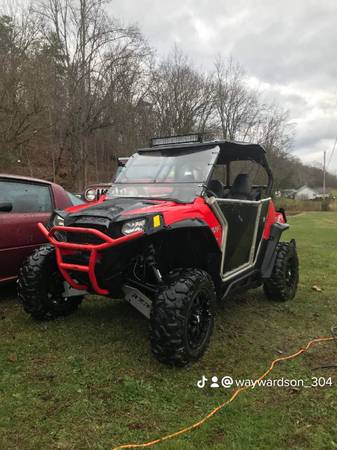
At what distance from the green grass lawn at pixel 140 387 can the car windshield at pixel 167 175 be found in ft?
4.92

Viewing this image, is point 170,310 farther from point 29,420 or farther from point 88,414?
point 29,420

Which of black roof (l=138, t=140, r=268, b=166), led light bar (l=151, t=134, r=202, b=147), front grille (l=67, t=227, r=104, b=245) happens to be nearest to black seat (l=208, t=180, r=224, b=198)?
black roof (l=138, t=140, r=268, b=166)

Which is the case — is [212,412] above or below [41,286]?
below

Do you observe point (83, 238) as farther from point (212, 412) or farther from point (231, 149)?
point (231, 149)

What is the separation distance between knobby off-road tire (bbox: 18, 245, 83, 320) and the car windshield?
99 cm

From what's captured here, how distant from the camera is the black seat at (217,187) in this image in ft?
13.8

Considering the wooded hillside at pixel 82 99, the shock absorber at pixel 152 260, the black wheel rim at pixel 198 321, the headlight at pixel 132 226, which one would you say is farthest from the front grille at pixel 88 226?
the wooded hillside at pixel 82 99

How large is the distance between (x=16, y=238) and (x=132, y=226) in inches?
93.2

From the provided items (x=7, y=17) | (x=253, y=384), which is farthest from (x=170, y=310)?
(x=7, y=17)

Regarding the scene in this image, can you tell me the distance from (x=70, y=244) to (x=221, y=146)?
78.8 inches

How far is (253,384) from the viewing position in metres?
3.34

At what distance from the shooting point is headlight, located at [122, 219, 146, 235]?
3.31m

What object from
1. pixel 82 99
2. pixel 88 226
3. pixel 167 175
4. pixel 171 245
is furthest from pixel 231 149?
pixel 82 99

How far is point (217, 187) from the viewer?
4.41 metres
